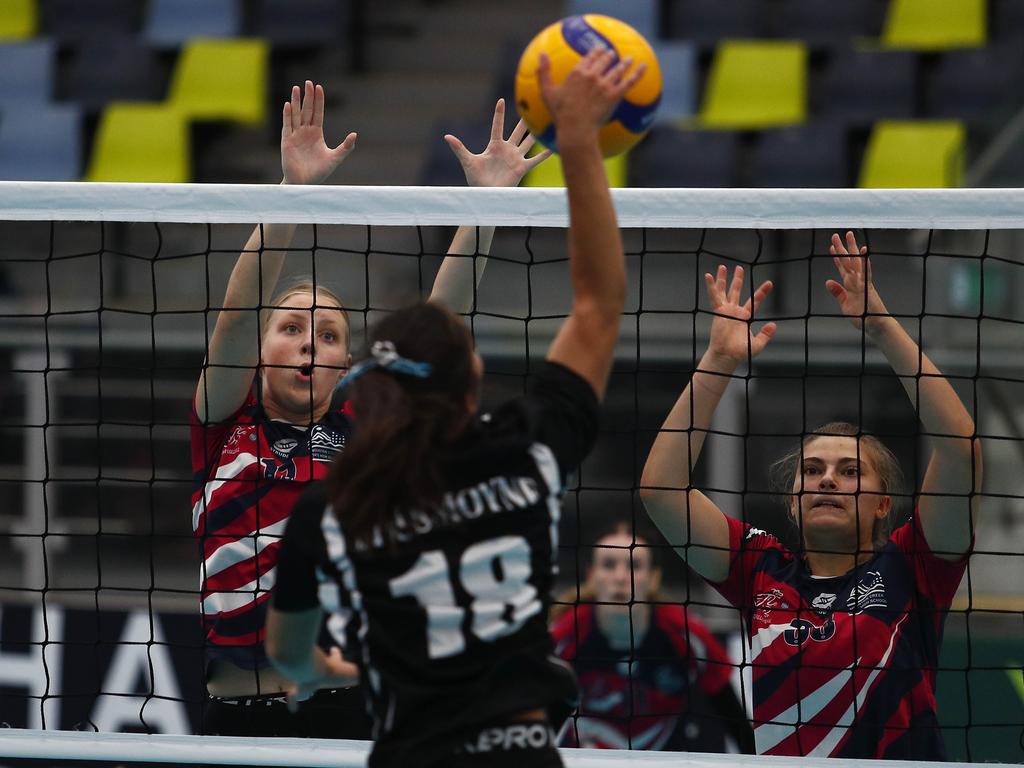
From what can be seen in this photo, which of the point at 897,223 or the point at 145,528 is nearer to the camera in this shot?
the point at 897,223

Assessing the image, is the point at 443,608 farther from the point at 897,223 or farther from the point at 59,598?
the point at 59,598

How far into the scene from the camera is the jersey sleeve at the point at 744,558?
3.40 m

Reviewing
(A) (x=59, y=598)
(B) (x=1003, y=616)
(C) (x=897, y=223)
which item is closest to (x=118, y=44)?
(A) (x=59, y=598)

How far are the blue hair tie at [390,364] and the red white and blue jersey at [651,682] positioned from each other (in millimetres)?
3914

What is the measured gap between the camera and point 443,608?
215 cm

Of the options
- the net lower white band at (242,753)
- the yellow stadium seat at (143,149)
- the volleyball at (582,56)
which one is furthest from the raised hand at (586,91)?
the yellow stadium seat at (143,149)

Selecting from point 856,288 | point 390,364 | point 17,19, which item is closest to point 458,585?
point 390,364

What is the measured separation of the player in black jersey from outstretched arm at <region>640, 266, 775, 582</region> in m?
1.07

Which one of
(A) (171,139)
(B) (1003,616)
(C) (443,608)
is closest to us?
(C) (443,608)

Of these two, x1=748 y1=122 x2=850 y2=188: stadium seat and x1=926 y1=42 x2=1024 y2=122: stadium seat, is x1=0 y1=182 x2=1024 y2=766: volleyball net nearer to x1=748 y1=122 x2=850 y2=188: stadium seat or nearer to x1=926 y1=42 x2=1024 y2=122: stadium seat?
x1=748 y1=122 x2=850 y2=188: stadium seat

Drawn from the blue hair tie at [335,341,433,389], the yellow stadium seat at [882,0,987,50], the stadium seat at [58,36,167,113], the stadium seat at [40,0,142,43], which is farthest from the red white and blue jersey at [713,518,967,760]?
the stadium seat at [40,0,142,43]

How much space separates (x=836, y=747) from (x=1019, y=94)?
15.5 feet

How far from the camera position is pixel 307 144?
3445mm

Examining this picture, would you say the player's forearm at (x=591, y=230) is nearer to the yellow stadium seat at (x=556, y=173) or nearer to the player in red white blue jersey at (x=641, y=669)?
the player in red white blue jersey at (x=641, y=669)
